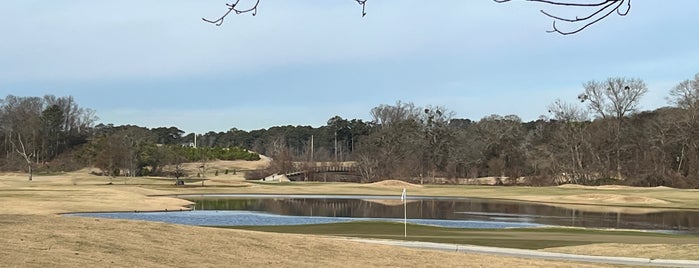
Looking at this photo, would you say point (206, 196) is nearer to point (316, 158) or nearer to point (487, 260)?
point (487, 260)

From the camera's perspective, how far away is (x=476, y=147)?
120750mm

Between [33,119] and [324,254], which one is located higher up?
[33,119]

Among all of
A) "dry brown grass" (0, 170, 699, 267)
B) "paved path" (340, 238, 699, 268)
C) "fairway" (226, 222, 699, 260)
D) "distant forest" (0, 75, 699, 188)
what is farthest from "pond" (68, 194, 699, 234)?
"distant forest" (0, 75, 699, 188)

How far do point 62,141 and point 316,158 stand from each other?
50.3 metres

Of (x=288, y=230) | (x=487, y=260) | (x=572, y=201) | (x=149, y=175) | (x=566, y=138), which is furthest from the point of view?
(x=149, y=175)

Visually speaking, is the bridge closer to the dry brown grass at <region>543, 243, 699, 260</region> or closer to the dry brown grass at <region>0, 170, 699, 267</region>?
the dry brown grass at <region>543, 243, 699, 260</region>

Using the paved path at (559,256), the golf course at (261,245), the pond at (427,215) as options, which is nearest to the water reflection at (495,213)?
the pond at (427,215)

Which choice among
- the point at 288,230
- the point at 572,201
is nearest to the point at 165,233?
the point at 288,230

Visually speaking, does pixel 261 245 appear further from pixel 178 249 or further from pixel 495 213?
pixel 495 213

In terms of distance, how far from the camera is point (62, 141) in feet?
470

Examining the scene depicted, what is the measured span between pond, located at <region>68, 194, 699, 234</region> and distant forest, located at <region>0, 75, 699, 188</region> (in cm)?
4116

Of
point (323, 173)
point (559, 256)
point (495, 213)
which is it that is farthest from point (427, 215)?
point (323, 173)

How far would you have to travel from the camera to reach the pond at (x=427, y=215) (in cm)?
3944

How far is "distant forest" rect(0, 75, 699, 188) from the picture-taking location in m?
96.6
